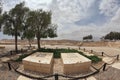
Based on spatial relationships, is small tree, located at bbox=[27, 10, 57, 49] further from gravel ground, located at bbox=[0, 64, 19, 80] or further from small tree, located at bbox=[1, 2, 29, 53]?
gravel ground, located at bbox=[0, 64, 19, 80]

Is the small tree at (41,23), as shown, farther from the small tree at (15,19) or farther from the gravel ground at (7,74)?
the gravel ground at (7,74)

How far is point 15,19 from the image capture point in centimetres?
2911

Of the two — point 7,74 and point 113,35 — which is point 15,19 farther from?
point 113,35

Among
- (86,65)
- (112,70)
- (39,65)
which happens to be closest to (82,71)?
(86,65)

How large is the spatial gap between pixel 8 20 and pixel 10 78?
1834 centimetres

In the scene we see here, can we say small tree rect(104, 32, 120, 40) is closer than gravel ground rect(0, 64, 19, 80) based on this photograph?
No

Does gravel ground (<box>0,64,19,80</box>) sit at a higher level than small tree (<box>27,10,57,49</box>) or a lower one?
lower

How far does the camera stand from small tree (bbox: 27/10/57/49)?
27.8m

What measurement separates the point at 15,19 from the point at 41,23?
15.3 ft

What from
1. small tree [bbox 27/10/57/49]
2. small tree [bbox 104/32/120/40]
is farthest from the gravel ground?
small tree [bbox 104/32/120/40]

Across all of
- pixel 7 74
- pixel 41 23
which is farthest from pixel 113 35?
pixel 7 74

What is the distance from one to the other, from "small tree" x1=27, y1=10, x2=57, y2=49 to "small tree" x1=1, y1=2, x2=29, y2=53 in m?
1.74

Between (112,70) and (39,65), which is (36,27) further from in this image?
(112,70)

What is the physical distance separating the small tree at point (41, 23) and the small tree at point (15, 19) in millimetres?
1741
